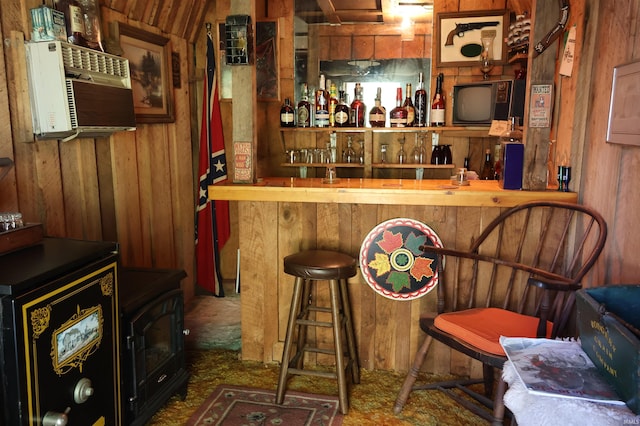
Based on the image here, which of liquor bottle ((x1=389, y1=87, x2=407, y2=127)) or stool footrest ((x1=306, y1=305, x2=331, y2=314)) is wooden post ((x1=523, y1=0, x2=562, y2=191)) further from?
liquor bottle ((x1=389, y1=87, x2=407, y2=127))

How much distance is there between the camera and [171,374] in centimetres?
234

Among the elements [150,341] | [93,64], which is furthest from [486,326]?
[93,64]

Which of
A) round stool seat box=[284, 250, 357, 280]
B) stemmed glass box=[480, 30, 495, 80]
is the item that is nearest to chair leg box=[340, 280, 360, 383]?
round stool seat box=[284, 250, 357, 280]

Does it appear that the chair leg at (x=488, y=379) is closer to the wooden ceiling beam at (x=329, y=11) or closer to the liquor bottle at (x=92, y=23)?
the liquor bottle at (x=92, y=23)

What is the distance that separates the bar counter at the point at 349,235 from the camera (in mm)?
2451

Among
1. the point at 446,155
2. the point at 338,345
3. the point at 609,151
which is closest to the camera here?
the point at 609,151

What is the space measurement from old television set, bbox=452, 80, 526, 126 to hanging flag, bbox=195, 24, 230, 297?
1.74 m

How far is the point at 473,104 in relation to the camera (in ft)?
11.6

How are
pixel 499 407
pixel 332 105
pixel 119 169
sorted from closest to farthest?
pixel 499 407 → pixel 119 169 → pixel 332 105

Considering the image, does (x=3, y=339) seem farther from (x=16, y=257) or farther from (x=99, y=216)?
(x=99, y=216)

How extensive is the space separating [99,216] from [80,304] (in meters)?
1.14

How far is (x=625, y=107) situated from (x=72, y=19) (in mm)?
2266

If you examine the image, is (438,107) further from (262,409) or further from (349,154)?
(262,409)

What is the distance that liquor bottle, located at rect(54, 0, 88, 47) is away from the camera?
222 centimetres
